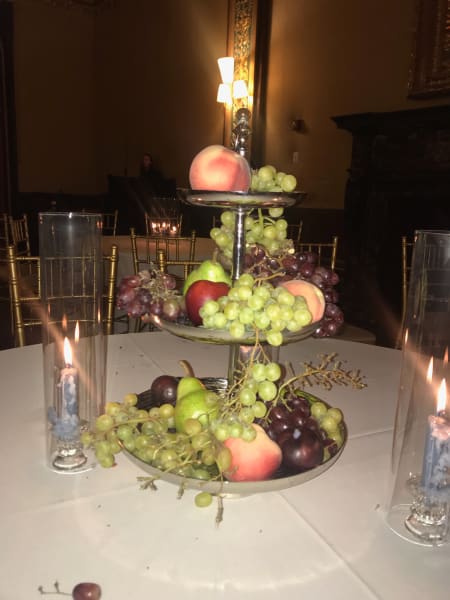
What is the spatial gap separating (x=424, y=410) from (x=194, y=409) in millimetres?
310

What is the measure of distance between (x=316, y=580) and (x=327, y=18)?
4355 millimetres

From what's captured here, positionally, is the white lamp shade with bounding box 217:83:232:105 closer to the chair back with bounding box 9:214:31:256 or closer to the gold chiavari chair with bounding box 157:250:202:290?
the chair back with bounding box 9:214:31:256

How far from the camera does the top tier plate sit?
72 centimetres

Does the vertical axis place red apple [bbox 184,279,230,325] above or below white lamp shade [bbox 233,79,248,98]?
below

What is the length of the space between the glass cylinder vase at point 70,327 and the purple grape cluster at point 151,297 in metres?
0.06

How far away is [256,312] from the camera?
0.68 m

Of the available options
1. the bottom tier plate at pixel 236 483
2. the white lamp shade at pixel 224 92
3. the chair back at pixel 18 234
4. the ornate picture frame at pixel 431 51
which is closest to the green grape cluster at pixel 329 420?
the bottom tier plate at pixel 236 483

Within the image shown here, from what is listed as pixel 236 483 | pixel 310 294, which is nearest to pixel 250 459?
pixel 236 483

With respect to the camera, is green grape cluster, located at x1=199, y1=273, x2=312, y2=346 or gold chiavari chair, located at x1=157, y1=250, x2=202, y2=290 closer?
green grape cluster, located at x1=199, y1=273, x2=312, y2=346

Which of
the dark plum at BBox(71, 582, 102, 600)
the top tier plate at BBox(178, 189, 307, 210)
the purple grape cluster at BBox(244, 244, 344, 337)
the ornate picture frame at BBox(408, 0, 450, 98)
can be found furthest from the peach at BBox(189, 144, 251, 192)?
the ornate picture frame at BBox(408, 0, 450, 98)

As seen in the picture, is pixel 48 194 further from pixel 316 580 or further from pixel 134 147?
pixel 316 580

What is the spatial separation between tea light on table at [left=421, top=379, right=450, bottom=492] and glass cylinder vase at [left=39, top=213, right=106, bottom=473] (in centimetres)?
47

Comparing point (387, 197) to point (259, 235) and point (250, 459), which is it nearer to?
point (259, 235)

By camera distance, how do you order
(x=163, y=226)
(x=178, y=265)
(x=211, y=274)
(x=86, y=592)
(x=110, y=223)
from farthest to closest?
(x=110, y=223) < (x=163, y=226) < (x=178, y=265) < (x=211, y=274) < (x=86, y=592)
